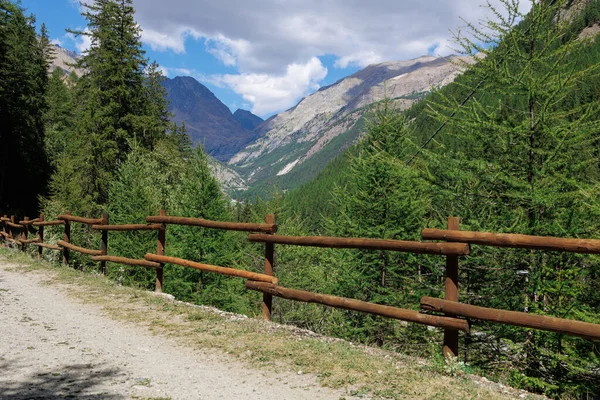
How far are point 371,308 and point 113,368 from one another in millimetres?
3232

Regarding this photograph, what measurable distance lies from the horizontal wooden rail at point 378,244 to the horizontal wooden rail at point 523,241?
11cm

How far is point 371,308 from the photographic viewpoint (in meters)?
5.59

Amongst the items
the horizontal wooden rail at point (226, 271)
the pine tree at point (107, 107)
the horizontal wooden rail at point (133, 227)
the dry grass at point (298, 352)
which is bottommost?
the dry grass at point (298, 352)

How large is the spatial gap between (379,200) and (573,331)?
8627 millimetres

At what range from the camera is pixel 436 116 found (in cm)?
833

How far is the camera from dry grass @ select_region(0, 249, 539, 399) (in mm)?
4301

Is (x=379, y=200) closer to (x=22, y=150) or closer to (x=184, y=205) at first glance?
(x=184, y=205)

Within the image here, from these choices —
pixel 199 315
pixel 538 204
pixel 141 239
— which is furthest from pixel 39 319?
pixel 141 239

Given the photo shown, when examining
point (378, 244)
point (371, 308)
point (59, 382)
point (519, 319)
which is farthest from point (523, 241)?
point (59, 382)

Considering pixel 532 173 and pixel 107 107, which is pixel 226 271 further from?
pixel 107 107

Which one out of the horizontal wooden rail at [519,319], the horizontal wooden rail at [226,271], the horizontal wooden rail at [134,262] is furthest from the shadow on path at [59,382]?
the horizontal wooden rail at [134,262]

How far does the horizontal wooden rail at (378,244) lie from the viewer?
500cm

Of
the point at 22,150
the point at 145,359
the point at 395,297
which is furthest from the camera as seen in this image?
the point at 22,150

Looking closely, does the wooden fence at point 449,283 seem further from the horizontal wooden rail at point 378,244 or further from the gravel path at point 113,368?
the gravel path at point 113,368
